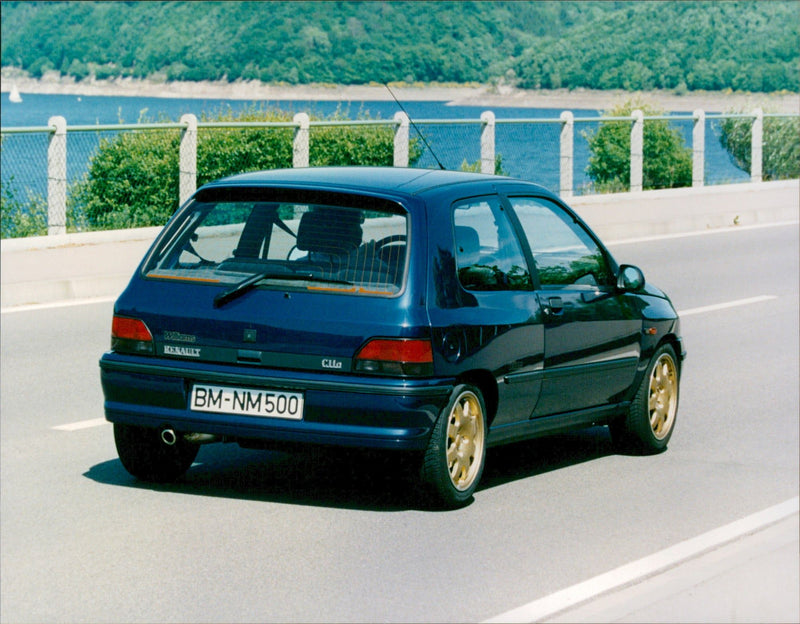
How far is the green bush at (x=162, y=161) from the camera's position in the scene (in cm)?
1973

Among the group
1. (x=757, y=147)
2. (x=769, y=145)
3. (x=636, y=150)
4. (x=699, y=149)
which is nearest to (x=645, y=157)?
(x=699, y=149)

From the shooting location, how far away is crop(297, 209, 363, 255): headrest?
6949 millimetres

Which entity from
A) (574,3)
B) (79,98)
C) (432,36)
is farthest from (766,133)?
(79,98)

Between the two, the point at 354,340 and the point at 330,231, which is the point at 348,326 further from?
the point at 330,231

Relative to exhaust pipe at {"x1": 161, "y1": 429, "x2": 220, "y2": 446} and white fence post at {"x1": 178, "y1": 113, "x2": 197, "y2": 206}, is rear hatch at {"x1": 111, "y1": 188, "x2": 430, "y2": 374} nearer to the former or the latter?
exhaust pipe at {"x1": 161, "y1": 429, "x2": 220, "y2": 446}

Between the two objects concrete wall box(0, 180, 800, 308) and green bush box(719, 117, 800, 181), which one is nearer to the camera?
concrete wall box(0, 180, 800, 308)

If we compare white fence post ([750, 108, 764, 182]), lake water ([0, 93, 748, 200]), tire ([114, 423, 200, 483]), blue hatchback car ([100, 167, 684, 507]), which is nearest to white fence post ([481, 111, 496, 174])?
lake water ([0, 93, 748, 200])

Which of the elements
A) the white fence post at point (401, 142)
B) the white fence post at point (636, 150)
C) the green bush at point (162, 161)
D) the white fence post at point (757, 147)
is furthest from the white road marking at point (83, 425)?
the white fence post at point (757, 147)

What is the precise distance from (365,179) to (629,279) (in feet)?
5.66

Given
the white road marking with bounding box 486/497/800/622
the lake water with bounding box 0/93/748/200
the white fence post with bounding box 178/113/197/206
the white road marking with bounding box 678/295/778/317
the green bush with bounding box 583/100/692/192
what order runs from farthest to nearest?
the green bush with bounding box 583/100/692/192, the white fence post with bounding box 178/113/197/206, the lake water with bounding box 0/93/748/200, the white road marking with bounding box 678/295/778/317, the white road marking with bounding box 486/497/800/622

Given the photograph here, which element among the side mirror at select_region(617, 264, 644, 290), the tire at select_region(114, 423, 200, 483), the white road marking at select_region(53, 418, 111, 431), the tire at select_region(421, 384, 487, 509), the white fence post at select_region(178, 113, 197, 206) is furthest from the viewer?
the white fence post at select_region(178, 113, 197, 206)

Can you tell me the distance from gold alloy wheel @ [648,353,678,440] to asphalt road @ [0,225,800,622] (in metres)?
0.21

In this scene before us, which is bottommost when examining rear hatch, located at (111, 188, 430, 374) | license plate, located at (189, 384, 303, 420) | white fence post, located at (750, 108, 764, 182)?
license plate, located at (189, 384, 303, 420)

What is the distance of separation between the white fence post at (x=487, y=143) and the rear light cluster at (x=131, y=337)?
15667mm
